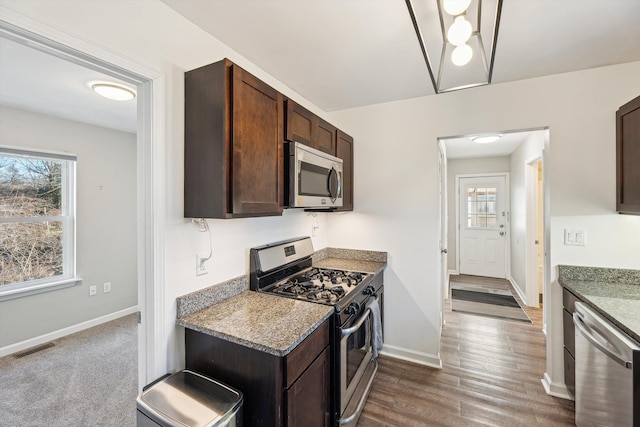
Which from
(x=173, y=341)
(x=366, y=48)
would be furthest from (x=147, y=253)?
(x=366, y=48)

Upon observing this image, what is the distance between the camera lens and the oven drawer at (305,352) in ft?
3.95

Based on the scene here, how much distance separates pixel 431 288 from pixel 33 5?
9.76ft

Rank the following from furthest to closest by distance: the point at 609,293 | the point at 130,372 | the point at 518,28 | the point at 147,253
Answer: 1. the point at 130,372
2. the point at 609,293
3. the point at 518,28
4. the point at 147,253

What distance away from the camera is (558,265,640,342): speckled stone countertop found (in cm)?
138

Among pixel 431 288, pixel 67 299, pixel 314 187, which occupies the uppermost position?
pixel 314 187

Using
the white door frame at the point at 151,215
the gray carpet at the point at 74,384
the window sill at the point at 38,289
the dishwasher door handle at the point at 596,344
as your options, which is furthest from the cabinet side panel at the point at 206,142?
the window sill at the point at 38,289

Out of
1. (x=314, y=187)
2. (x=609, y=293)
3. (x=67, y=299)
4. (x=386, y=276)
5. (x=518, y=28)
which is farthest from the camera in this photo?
(x=67, y=299)

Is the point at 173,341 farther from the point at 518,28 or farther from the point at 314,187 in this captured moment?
the point at 518,28

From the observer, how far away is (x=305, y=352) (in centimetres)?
133

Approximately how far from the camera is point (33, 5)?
1.01 meters

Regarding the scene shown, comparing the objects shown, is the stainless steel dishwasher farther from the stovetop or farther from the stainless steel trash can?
the stainless steel trash can

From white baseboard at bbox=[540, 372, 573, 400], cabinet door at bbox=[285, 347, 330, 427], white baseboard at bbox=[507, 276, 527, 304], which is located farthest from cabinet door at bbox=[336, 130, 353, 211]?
white baseboard at bbox=[507, 276, 527, 304]

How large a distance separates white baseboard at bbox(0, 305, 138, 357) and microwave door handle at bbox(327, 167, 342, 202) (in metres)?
3.48

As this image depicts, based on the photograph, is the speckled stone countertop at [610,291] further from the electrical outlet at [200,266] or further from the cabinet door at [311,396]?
the electrical outlet at [200,266]
